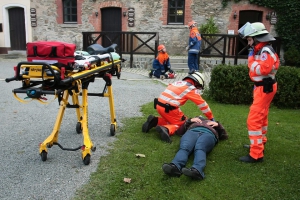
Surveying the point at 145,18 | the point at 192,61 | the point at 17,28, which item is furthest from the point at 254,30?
the point at 17,28

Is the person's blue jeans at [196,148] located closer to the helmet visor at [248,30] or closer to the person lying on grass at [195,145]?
the person lying on grass at [195,145]

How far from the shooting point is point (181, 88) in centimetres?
504

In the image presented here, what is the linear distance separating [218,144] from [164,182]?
1.57 meters

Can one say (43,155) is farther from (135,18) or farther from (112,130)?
(135,18)

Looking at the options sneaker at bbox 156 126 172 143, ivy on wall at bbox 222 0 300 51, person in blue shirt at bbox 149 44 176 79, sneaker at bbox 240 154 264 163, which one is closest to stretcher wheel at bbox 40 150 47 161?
sneaker at bbox 156 126 172 143

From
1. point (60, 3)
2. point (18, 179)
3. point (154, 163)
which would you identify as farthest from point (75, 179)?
point (60, 3)

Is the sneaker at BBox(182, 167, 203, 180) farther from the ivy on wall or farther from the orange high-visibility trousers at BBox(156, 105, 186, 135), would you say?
the ivy on wall

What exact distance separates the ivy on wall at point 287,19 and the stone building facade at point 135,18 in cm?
33

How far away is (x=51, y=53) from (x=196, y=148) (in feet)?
6.86

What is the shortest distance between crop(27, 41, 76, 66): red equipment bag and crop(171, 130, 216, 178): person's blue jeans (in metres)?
1.70

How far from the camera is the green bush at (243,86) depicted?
730 centimetres

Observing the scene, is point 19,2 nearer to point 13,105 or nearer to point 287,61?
point 13,105

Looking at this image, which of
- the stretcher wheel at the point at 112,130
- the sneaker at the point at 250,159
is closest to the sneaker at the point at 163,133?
the stretcher wheel at the point at 112,130

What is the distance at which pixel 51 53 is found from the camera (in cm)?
357
